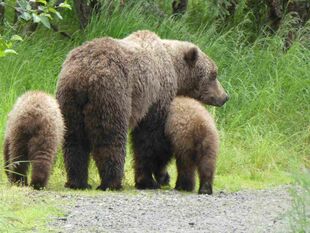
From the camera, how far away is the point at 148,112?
34.7ft

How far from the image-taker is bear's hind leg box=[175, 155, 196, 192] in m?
10.2

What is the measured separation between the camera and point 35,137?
9.33 m

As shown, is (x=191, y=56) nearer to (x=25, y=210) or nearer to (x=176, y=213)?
(x=176, y=213)

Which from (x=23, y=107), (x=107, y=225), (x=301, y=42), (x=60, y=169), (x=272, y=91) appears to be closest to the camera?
(x=107, y=225)

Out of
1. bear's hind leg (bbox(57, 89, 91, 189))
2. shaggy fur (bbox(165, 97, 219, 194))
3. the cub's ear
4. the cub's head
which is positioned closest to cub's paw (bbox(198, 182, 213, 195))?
shaggy fur (bbox(165, 97, 219, 194))

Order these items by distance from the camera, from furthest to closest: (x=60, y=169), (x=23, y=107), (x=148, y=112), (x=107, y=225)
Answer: (x=60, y=169) < (x=148, y=112) < (x=23, y=107) < (x=107, y=225)

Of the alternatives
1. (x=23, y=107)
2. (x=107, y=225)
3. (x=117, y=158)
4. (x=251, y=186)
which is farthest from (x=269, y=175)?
(x=107, y=225)

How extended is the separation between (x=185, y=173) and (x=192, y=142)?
0.43 metres

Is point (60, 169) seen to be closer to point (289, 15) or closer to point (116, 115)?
point (116, 115)

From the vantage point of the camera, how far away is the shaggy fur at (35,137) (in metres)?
9.28

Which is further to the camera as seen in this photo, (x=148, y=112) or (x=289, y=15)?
(x=289, y=15)

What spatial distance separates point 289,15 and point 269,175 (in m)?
4.99

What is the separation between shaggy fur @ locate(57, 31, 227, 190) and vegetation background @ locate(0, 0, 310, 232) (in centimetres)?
46

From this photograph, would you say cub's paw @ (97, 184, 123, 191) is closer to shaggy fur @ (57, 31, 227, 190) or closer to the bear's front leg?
A: shaggy fur @ (57, 31, 227, 190)
